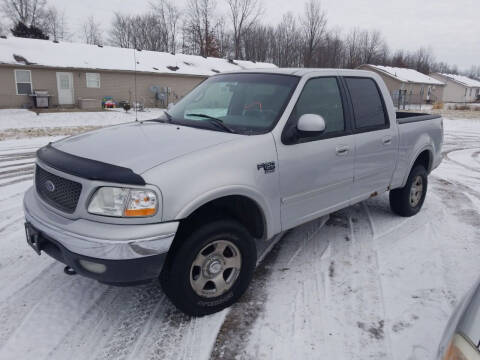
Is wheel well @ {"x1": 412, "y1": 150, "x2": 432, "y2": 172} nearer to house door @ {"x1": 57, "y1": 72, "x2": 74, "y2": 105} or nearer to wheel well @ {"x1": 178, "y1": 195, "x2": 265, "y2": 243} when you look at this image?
wheel well @ {"x1": 178, "y1": 195, "x2": 265, "y2": 243}

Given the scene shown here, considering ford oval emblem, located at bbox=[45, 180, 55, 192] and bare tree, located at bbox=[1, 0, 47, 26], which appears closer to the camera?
ford oval emblem, located at bbox=[45, 180, 55, 192]

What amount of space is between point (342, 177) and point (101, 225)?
2425 millimetres

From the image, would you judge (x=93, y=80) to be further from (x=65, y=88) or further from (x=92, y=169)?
(x=92, y=169)

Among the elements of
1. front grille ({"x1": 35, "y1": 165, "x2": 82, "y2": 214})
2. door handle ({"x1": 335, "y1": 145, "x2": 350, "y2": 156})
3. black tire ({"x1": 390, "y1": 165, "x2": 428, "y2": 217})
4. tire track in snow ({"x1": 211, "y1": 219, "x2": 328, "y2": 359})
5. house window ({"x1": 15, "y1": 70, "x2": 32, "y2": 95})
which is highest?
house window ({"x1": 15, "y1": 70, "x2": 32, "y2": 95})

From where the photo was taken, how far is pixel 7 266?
148 inches

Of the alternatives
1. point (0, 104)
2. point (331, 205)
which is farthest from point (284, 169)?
point (0, 104)

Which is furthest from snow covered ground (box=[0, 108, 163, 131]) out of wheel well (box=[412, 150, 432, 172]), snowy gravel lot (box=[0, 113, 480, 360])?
wheel well (box=[412, 150, 432, 172])

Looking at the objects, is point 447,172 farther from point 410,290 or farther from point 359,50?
point 359,50

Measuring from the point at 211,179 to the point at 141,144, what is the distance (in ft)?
2.21

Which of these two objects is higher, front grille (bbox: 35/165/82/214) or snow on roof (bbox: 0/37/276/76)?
snow on roof (bbox: 0/37/276/76)

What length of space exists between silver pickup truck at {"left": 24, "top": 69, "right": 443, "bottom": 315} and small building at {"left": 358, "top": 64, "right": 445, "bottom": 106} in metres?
44.2

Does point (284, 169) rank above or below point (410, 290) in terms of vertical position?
above

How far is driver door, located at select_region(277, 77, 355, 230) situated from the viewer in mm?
3354

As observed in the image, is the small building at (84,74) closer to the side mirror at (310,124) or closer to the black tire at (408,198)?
the black tire at (408,198)
